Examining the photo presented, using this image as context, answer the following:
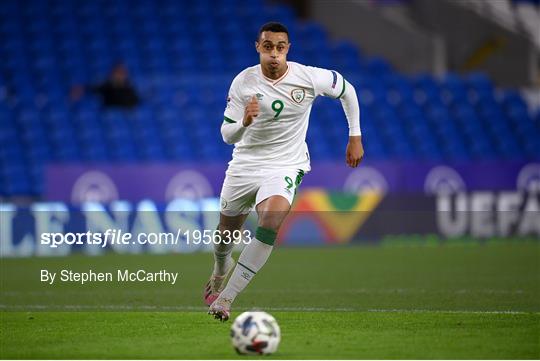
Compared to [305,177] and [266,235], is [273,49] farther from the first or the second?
[305,177]

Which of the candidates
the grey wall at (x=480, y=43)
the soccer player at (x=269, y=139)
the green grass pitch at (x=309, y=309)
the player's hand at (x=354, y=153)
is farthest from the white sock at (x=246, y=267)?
the grey wall at (x=480, y=43)

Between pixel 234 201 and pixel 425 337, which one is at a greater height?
pixel 234 201

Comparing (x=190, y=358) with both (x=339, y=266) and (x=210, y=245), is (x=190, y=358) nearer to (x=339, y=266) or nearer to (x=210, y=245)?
(x=339, y=266)

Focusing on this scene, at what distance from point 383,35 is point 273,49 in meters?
16.9

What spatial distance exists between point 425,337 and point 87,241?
28.1ft

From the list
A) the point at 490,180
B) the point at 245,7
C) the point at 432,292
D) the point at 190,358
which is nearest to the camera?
the point at 190,358

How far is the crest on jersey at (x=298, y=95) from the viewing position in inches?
344

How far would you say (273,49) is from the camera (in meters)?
8.56

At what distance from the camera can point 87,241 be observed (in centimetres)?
1555

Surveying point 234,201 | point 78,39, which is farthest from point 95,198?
point 234,201

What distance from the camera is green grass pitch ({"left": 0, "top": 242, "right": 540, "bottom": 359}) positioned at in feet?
24.0

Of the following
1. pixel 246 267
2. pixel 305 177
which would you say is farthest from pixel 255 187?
pixel 305 177

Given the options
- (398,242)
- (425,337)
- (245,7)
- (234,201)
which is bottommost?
(398,242)

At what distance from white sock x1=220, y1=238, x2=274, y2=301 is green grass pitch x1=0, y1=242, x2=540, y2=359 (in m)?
0.32
